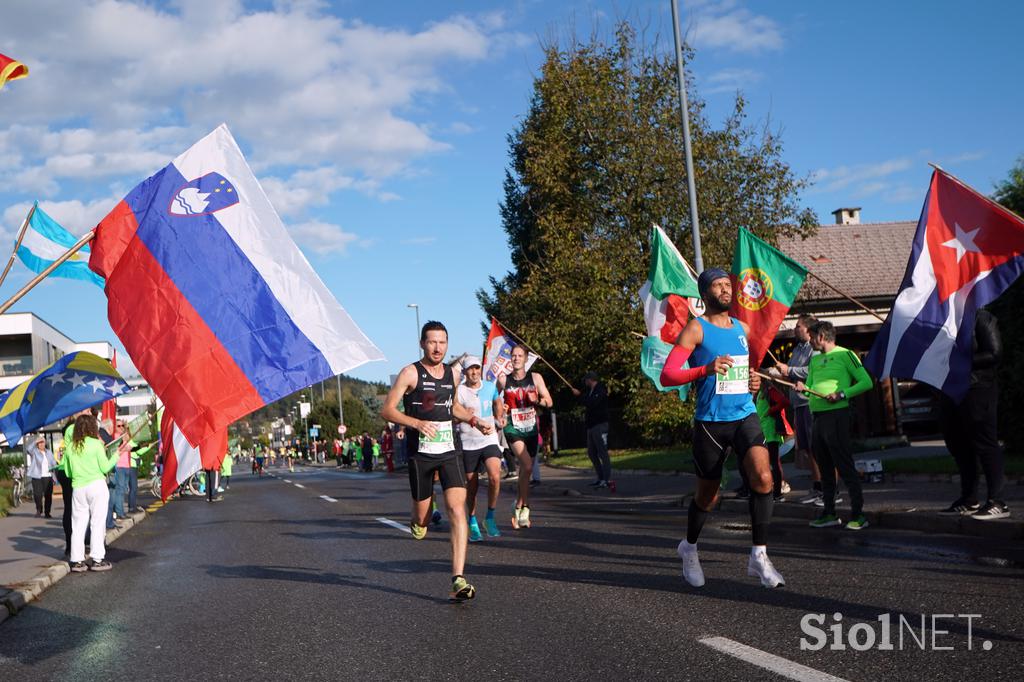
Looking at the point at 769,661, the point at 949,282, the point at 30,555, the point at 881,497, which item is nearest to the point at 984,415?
the point at 949,282

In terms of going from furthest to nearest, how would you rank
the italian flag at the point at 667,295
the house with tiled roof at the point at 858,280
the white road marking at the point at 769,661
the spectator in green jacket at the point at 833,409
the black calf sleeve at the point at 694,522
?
→ the house with tiled roof at the point at 858,280 < the italian flag at the point at 667,295 < the spectator in green jacket at the point at 833,409 < the black calf sleeve at the point at 694,522 < the white road marking at the point at 769,661

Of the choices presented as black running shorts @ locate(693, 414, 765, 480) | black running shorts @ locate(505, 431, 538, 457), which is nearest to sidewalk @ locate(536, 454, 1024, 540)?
black running shorts @ locate(505, 431, 538, 457)

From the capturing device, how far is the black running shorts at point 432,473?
769cm

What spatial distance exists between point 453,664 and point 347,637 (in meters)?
1.23

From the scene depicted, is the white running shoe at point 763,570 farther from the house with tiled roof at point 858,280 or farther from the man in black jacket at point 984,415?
the house with tiled roof at point 858,280

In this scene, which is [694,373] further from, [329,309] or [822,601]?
[329,309]

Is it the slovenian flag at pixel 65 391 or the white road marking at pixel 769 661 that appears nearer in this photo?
the white road marking at pixel 769 661

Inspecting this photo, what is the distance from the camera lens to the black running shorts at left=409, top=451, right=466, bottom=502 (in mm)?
7691

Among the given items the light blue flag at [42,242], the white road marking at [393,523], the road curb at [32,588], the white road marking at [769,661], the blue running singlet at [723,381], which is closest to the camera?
the white road marking at [769,661]

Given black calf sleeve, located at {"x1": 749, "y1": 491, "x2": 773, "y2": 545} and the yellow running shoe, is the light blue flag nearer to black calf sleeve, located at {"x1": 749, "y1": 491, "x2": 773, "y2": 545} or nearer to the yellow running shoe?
the yellow running shoe

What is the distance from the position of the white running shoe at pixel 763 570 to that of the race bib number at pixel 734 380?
105cm

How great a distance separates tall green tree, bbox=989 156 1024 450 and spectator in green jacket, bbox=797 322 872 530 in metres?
5.79

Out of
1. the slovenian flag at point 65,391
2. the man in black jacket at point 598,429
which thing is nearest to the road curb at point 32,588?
Result: the slovenian flag at point 65,391

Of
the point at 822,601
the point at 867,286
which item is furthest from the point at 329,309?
the point at 867,286
